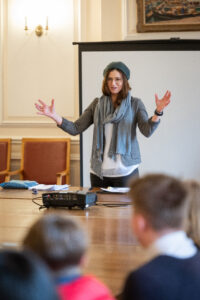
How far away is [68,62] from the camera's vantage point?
4984 millimetres

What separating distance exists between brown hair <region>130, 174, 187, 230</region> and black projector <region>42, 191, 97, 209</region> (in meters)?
1.27

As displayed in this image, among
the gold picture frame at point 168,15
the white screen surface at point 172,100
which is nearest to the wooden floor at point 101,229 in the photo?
the white screen surface at point 172,100

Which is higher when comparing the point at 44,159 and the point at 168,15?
the point at 168,15

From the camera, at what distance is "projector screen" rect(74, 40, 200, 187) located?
4477 mm

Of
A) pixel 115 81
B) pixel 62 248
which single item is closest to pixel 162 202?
pixel 62 248

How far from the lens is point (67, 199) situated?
237 cm

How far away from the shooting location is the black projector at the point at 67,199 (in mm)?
2346

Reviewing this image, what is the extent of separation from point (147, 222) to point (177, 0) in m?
3.95

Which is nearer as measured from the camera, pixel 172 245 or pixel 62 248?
pixel 62 248

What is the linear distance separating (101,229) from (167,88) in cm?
284

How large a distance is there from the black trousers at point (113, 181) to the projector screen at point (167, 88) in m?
1.47

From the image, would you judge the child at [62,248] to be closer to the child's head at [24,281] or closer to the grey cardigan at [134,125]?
the child's head at [24,281]

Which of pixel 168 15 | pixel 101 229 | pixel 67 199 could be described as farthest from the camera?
pixel 168 15

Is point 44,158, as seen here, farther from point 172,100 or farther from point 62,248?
point 62,248
